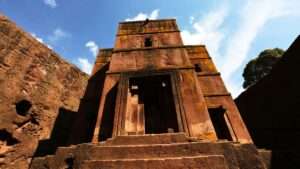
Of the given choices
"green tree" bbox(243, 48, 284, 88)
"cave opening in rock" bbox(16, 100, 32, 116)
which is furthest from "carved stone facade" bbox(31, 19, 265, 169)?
"green tree" bbox(243, 48, 284, 88)

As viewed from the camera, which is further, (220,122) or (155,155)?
(220,122)

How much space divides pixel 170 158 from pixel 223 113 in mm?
5671

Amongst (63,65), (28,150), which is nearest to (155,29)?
(63,65)

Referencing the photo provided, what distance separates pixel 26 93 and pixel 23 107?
78cm

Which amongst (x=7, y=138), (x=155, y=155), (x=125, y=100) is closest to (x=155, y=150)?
(x=155, y=155)

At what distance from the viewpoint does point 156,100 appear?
8.50 meters

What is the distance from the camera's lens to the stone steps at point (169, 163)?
2.98 metres

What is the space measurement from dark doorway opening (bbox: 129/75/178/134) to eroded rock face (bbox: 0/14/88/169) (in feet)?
20.0

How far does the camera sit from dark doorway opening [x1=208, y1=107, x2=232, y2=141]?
24.0 feet

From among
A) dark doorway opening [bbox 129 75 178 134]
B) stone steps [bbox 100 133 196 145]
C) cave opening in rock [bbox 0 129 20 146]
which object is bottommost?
stone steps [bbox 100 133 196 145]

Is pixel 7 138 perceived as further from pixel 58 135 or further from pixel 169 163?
pixel 169 163

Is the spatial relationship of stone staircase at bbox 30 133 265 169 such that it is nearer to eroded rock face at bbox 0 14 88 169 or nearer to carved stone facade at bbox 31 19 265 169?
carved stone facade at bbox 31 19 265 169

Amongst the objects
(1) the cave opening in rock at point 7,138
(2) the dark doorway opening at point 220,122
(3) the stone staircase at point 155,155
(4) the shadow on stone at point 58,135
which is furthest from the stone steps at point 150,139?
(4) the shadow on stone at point 58,135

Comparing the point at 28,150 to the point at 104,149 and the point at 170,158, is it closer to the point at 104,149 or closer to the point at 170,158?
the point at 104,149
